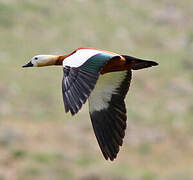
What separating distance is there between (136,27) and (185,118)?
5800mm

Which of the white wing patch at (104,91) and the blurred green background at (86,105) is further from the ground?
the white wing patch at (104,91)

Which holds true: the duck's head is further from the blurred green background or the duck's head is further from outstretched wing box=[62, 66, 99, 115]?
the blurred green background

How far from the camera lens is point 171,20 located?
86.6 feet

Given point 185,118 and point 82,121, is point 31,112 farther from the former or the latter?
point 185,118

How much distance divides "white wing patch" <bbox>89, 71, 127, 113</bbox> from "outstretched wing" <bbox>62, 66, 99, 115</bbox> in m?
1.55

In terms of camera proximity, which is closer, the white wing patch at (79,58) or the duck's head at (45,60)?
the white wing patch at (79,58)

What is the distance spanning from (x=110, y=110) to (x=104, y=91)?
22 cm

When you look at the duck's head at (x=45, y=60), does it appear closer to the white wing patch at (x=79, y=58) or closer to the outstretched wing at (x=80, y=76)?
Result: the white wing patch at (x=79, y=58)

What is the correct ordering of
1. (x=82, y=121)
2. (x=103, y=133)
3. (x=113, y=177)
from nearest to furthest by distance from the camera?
1. (x=103, y=133)
2. (x=113, y=177)
3. (x=82, y=121)

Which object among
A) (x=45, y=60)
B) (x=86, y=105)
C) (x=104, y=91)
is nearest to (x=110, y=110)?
(x=104, y=91)

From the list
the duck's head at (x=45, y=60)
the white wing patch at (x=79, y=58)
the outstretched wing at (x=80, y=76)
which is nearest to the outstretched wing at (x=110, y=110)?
the duck's head at (x=45, y=60)

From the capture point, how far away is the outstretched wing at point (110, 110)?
789cm

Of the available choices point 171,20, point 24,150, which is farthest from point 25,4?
point 24,150

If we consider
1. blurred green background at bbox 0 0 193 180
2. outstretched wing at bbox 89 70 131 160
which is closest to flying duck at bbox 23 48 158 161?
outstretched wing at bbox 89 70 131 160
